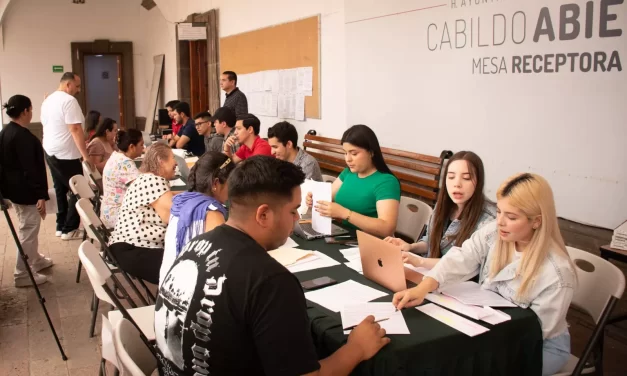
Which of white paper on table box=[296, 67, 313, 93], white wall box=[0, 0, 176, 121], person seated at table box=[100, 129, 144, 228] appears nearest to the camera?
person seated at table box=[100, 129, 144, 228]

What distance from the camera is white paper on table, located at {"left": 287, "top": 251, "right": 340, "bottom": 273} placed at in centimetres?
234

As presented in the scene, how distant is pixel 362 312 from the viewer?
6.09 ft

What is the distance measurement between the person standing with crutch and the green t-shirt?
2.38 meters

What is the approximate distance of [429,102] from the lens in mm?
4336

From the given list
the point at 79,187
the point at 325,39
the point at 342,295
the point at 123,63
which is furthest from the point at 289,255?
the point at 123,63

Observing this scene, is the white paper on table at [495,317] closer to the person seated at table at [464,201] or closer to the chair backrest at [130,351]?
the person seated at table at [464,201]

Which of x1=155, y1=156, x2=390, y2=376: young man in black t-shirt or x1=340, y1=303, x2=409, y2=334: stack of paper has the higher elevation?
x1=155, y1=156, x2=390, y2=376: young man in black t-shirt

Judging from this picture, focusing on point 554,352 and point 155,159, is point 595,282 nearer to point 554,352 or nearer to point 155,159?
point 554,352

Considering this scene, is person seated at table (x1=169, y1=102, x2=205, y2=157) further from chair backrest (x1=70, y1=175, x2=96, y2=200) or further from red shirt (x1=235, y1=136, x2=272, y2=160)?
chair backrest (x1=70, y1=175, x2=96, y2=200)

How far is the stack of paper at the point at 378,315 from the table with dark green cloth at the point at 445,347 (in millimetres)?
24

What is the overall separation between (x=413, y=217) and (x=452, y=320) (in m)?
1.59

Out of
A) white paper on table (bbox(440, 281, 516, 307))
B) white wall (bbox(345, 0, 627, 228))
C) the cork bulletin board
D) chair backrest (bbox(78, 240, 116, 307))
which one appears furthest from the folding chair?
→ the cork bulletin board

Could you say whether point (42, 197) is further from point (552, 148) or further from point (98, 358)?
point (552, 148)

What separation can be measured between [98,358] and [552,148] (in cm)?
293
